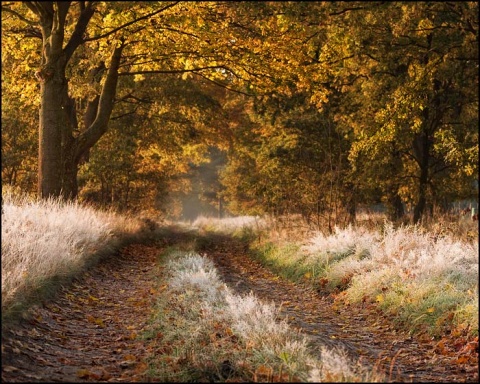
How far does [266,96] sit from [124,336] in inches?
419

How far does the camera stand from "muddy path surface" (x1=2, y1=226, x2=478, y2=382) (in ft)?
16.8

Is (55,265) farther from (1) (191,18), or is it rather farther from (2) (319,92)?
(2) (319,92)

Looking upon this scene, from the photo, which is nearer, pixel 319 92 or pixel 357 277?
pixel 357 277

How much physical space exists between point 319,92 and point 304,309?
5618mm

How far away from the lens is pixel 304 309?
927 cm

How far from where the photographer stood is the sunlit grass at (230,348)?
4.80 metres

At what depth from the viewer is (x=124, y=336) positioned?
21.7 feet

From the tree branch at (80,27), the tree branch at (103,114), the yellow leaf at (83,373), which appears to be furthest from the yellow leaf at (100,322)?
the tree branch at (103,114)

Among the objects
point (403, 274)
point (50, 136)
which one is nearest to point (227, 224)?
point (50, 136)

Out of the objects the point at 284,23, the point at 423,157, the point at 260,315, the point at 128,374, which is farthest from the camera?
the point at 423,157

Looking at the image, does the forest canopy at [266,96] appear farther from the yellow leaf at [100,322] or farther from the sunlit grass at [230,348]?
the yellow leaf at [100,322]

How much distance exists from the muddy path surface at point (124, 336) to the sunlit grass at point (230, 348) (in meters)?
0.24

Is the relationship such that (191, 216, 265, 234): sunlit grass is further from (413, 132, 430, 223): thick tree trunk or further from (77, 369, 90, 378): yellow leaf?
(77, 369, 90, 378): yellow leaf

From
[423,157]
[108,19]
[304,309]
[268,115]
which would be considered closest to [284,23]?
[108,19]
